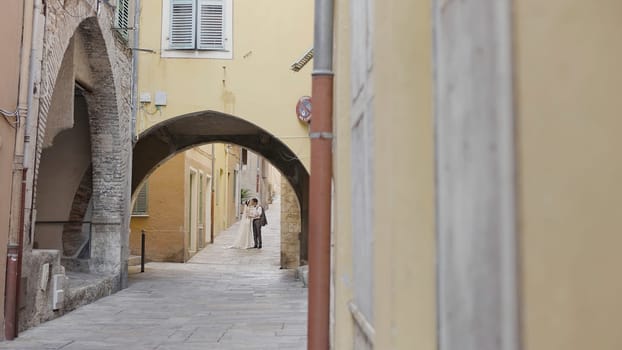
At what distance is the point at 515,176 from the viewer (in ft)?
3.82

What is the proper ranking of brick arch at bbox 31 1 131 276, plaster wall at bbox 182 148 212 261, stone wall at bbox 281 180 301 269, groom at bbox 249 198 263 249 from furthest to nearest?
groom at bbox 249 198 263 249 < plaster wall at bbox 182 148 212 261 < stone wall at bbox 281 180 301 269 < brick arch at bbox 31 1 131 276

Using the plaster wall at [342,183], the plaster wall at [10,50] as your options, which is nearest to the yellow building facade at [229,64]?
the plaster wall at [10,50]

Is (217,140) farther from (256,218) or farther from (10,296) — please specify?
(10,296)

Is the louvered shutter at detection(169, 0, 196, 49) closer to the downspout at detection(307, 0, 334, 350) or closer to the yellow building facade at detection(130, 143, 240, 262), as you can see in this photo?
the yellow building facade at detection(130, 143, 240, 262)

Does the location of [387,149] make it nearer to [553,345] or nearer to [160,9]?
[553,345]

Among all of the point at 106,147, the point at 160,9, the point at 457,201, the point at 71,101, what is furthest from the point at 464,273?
the point at 160,9

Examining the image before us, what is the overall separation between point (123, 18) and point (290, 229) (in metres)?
6.83

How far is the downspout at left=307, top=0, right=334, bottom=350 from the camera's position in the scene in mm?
4168

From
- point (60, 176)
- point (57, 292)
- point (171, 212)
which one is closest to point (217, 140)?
point (171, 212)

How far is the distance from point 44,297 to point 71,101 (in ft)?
9.39

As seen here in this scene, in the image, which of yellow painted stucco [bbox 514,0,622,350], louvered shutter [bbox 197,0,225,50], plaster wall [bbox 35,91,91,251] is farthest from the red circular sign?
yellow painted stucco [bbox 514,0,622,350]

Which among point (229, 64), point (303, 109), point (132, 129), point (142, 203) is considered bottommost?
point (142, 203)

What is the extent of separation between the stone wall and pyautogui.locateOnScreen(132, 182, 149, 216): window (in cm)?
386

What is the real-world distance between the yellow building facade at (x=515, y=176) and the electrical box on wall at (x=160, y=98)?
10.8 meters
